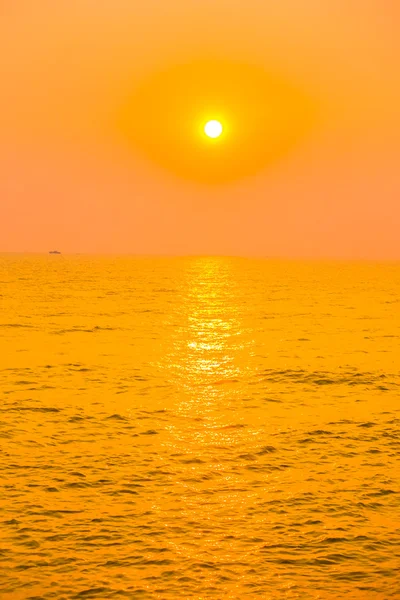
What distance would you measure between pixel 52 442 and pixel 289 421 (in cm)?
875

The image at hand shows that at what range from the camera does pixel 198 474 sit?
64.3 feet

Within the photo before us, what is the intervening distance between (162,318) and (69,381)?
3426 cm

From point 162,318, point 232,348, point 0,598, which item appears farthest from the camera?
point 162,318

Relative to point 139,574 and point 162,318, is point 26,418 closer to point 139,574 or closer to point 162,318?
point 139,574

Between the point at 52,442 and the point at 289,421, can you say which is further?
the point at 289,421

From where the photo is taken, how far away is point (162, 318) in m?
68.2

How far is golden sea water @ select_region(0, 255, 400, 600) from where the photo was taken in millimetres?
13609

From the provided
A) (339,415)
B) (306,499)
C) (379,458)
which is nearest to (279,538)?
(306,499)

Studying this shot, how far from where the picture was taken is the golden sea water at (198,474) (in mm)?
13609

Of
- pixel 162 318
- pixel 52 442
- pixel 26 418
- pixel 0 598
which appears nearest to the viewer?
pixel 0 598

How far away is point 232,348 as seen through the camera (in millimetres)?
47250

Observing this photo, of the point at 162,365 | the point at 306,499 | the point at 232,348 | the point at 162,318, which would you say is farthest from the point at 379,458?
the point at 162,318

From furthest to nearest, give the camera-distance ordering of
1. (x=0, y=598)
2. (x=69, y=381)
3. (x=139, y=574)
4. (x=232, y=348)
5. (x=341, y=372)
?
(x=232, y=348), (x=341, y=372), (x=69, y=381), (x=139, y=574), (x=0, y=598)

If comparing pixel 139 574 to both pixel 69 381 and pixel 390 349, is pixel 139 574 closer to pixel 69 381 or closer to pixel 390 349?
pixel 69 381
